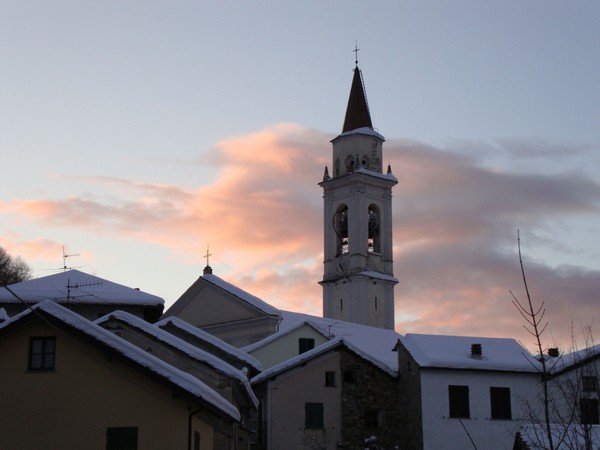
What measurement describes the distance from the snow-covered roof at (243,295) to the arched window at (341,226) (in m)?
38.7

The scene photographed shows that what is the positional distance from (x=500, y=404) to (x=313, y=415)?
8289 mm

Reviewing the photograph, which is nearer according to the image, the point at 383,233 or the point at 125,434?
the point at 125,434

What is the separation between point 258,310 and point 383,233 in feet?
137

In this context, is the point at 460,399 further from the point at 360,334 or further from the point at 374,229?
the point at 374,229

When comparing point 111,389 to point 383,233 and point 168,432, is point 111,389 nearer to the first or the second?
point 168,432

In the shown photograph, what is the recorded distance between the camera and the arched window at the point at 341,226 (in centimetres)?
9800

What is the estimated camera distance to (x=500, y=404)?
142 feet

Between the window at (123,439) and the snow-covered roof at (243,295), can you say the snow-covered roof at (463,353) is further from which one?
the window at (123,439)

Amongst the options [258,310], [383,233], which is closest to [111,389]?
[258,310]

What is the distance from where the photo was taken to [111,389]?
20.5 metres

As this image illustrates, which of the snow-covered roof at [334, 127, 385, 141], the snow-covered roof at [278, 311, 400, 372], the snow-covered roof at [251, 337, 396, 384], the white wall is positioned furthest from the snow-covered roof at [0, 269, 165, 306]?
the snow-covered roof at [334, 127, 385, 141]

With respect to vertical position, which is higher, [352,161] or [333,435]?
[352,161]

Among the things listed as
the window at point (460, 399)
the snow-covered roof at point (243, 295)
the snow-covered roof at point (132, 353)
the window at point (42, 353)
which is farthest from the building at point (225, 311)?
the snow-covered roof at point (132, 353)

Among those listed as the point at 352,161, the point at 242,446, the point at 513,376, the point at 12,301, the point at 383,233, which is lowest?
the point at 242,446
